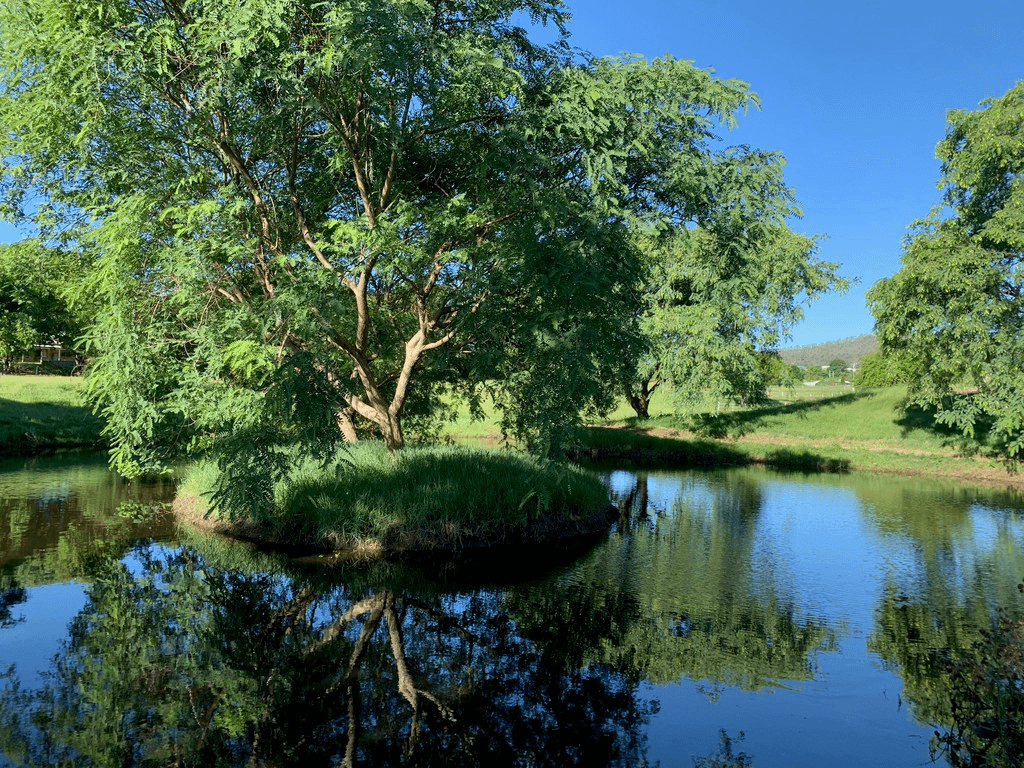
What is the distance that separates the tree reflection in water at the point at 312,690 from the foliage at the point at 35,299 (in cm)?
799

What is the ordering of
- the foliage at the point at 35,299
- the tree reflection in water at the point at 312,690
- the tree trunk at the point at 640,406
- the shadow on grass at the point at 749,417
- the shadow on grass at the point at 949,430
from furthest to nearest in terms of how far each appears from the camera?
the tree trunk at the point at 640,406
the shadow on grass at the point at 749,417
the shadow on grass at the point at 949,430
the foliage at the point at 35,299
the tree reflection in water at the point at 312,690

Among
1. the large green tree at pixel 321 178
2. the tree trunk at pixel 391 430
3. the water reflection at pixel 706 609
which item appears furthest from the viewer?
the tree trunk at pixel 391 430

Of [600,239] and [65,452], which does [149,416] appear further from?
[65,452]

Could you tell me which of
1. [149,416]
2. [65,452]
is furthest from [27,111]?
[65,452]

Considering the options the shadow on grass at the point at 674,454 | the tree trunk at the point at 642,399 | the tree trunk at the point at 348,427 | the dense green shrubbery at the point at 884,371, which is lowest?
the shadow on grass at the point at 674,454

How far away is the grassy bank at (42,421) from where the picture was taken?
2948cm

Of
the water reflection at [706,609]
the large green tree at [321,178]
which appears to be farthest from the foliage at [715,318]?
the large green tree at [321,178]

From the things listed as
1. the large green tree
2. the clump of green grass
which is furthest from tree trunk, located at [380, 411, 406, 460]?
the large green tree

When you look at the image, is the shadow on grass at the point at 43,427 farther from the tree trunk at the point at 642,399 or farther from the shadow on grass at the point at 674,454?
the tree trunk at the point at 642,399

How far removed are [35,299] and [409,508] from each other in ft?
141

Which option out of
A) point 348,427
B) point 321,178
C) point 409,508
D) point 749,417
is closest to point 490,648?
point 409,508

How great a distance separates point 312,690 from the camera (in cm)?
811

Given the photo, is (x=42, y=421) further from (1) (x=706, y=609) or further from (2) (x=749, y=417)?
(2) (x=749, y=417)

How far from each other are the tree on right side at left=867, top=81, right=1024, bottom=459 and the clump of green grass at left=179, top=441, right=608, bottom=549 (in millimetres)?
20098
